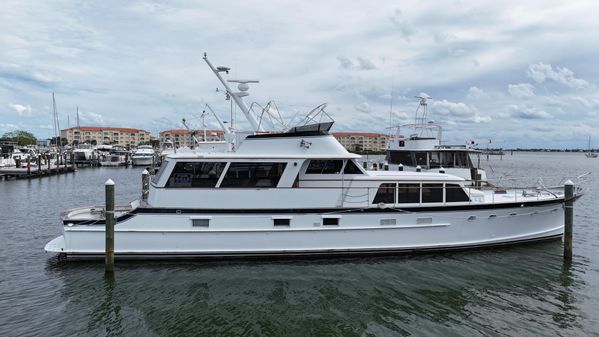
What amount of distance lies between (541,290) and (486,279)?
4.11 feet

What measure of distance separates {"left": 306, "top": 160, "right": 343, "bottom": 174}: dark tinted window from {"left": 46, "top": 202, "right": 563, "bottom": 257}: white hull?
136 centimetres

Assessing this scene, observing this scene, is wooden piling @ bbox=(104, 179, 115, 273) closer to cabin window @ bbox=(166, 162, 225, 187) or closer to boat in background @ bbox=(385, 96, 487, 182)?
cabin window @ bbox=(166, 162, 225, 187)

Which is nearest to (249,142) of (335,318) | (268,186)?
(268,186)

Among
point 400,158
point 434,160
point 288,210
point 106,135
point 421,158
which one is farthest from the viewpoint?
point 106,135

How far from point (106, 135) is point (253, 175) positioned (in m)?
160

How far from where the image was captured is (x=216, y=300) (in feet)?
29.4

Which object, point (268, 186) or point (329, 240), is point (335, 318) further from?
point (268, 186)

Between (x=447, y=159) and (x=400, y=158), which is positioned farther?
(x=400, y=158)

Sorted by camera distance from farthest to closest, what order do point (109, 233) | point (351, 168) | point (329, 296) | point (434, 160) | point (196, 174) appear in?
point (434, 160) → point (351, 168) → point (196, 174) → point (109, 233) → point (329, 296)

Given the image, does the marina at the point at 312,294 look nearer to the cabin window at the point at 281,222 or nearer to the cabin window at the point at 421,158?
the cabin window at the point at 281,222

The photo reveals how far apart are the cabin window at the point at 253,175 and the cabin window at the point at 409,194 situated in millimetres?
3601

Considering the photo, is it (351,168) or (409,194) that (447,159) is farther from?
(351,168)

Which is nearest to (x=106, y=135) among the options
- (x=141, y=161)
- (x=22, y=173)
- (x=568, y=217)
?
(x=141, y=161)

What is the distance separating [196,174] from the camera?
11133mm
